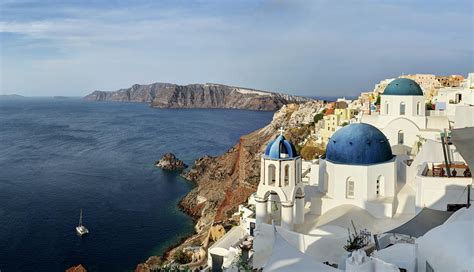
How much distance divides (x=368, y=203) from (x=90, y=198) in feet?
96.3

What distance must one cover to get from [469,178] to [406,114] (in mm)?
9601

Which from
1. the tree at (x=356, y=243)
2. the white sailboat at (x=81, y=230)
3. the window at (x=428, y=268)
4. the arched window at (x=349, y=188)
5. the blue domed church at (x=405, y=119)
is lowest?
the white sailboat at (x=81, y=230)

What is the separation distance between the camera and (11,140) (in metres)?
70.8

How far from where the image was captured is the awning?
12148 mm

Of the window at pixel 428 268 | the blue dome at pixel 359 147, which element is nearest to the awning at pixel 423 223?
the window at pixel 428 268

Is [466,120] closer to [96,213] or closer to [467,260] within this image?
[467,260]

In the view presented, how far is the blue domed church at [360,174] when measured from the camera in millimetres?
15422

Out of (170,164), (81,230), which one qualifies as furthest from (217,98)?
(81,230)

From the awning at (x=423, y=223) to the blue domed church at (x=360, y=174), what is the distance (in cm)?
241

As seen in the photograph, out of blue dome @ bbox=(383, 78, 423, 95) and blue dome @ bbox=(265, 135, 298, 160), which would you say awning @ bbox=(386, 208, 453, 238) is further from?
blue dome @ bbox=(383, 78, 423, 95)

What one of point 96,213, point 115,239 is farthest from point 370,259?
point 96,213

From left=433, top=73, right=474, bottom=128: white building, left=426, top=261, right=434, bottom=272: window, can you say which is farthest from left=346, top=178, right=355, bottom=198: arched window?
left=426, top=261, right=434, bottom=272: window

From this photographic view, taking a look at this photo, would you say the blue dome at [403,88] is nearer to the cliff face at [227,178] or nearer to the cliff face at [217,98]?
the cliff face at [227,178]

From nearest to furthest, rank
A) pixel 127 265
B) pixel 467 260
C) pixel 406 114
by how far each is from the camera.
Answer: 1. pixel 467 260
2. pixel 406 114
3. pixel 127 265
